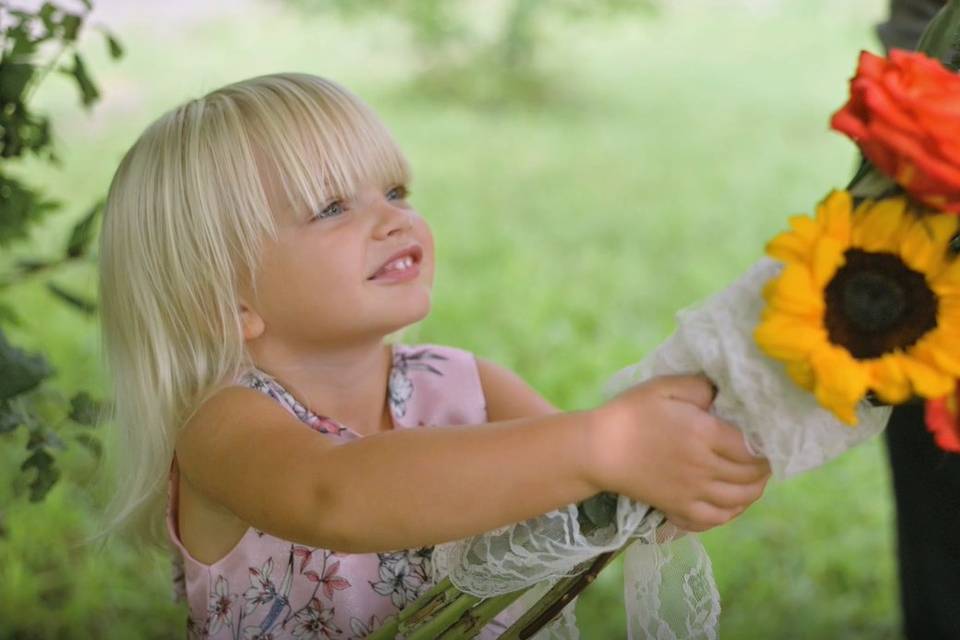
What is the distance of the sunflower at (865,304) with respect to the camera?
79 cm

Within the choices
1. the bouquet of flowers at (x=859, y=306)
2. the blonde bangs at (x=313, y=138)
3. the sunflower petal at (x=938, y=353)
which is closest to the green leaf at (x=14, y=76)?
the blonde bangs at (x=313, y=138)

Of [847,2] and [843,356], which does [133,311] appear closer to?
[843,356]

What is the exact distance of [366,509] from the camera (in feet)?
3.28

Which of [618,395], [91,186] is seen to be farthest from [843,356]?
[91,186]

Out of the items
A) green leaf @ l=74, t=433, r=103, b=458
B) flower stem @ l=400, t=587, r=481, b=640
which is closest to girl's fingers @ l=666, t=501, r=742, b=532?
flower stem @ l=400, t=587, r=481, b=640

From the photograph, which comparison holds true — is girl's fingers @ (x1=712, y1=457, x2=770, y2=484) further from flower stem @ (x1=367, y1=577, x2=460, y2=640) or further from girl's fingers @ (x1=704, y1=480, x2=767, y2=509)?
flower stem @ (x1=367, y1=577, x2=460, y2=640)

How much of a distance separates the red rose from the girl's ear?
0.67 meters

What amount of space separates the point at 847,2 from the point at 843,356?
6302 mm

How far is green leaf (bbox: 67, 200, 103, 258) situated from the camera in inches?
64.4

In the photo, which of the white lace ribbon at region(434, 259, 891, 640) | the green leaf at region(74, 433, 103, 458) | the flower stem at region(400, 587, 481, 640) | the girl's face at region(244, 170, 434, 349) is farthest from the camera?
the green leaf at region(74, 433, 103, 458)

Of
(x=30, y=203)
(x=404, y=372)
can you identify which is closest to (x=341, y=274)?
(x=404, y=372)

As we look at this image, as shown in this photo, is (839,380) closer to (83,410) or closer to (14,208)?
(83,410)

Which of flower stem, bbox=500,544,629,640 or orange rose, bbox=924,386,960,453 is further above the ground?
orange rose, bbox=924,386,960,453

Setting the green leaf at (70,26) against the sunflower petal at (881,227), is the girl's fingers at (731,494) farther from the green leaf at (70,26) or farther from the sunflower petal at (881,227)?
the green leaf at (70,26)
